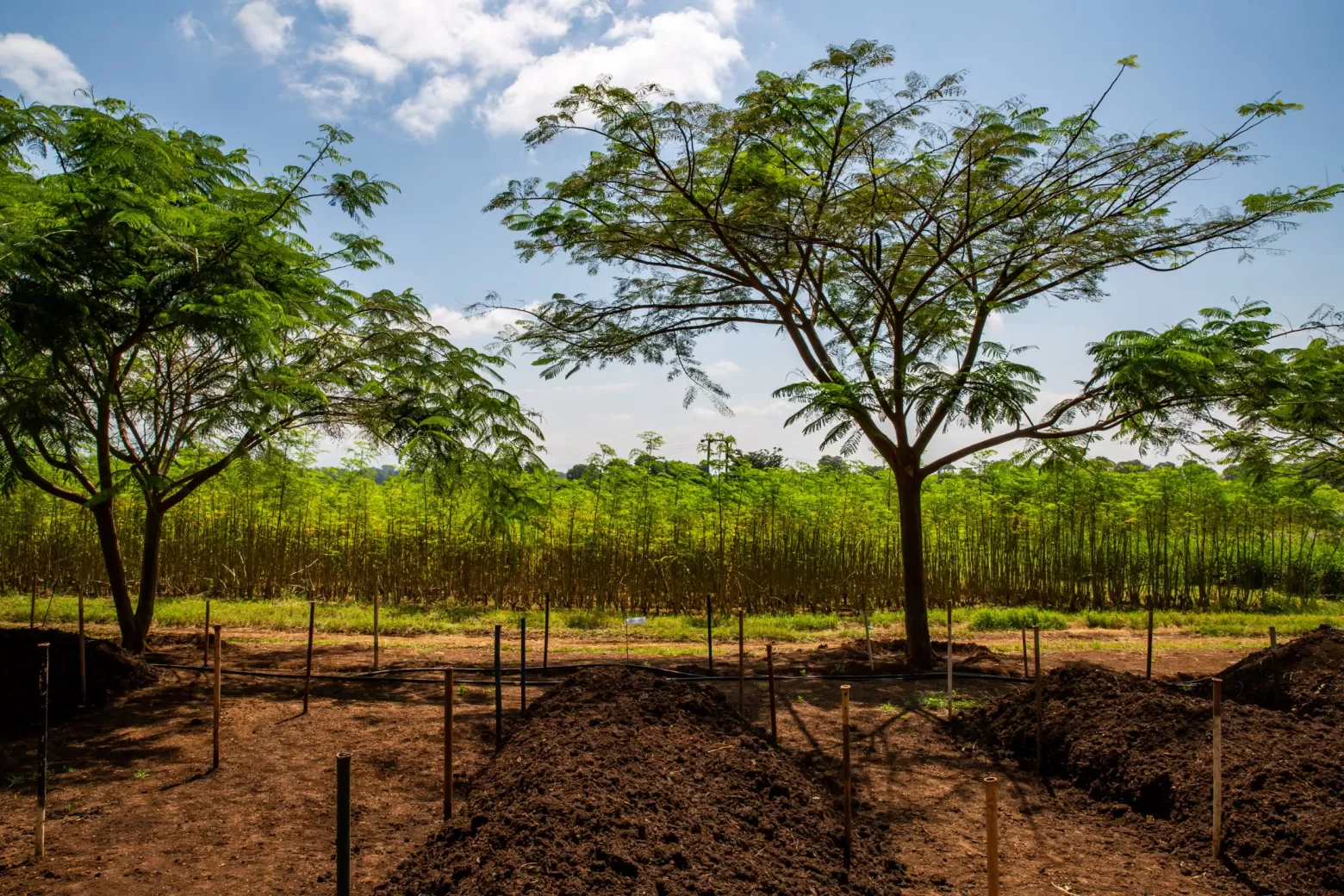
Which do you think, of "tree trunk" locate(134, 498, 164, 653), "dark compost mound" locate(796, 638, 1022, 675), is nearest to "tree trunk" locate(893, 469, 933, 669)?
"dark compost mound" locate(796, 638, 1022, 675)

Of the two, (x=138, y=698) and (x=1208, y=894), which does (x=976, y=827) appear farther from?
(x=138, y=698)

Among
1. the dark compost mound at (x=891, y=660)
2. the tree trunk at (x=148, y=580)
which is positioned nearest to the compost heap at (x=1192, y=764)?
the dark compost mound at (x=891, y=660)

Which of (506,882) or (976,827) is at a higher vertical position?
(506,882)

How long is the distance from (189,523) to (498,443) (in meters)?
8.00

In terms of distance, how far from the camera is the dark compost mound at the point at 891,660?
758 cm

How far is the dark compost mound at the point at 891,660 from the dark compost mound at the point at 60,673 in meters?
5.93

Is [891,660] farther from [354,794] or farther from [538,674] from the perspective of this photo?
[354,794]

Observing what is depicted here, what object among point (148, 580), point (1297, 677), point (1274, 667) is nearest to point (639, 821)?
point (1297, 677)

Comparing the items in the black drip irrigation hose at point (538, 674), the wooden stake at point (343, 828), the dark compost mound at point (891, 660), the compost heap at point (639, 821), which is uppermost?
the wooden stake at point (343, 828)

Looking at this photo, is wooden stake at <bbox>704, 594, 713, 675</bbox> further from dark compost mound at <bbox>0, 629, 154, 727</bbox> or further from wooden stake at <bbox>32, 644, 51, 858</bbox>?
dark compost mound at <bbox>0, 629, 154, 727</bbox>

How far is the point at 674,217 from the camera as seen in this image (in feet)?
25.7

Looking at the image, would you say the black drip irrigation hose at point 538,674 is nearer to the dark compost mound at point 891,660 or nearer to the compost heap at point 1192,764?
the dark compost mound at point 891,660

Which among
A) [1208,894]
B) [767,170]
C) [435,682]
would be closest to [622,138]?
[767,170]

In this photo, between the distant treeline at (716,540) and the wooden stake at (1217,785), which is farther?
the distant treeline at (716,540)
